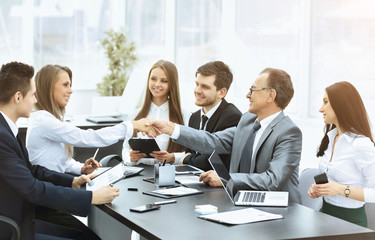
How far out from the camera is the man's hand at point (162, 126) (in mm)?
4172

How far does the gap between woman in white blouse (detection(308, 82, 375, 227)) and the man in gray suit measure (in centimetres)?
→ 22

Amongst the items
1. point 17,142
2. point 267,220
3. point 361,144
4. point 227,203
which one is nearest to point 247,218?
point 267,220

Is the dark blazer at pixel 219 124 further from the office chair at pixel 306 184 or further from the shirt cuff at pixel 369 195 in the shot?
the shirt cuff at pixel 369 195

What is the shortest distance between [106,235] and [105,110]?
5.04 meters

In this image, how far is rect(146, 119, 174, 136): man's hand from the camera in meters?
4.17

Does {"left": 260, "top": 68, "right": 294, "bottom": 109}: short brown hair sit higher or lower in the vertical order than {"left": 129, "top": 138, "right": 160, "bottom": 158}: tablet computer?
higher

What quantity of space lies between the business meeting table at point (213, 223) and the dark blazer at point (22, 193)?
16cm

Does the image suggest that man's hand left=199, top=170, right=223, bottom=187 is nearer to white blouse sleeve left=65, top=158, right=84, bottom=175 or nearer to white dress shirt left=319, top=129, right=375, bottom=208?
white dress shirt left=319, top=129, right=375, bottom=208

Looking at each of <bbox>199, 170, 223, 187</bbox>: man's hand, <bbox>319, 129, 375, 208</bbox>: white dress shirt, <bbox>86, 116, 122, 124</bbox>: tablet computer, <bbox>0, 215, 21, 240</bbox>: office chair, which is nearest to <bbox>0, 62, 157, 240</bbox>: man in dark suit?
<bbox>0, 215, 21, 240</bbox>: office chair

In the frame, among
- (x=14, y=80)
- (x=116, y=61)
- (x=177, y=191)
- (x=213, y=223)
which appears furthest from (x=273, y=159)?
(x=116, y=61)

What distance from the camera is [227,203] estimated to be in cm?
322

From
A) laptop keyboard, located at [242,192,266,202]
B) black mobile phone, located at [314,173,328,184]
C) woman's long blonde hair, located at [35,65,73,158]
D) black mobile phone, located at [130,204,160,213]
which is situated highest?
woman's long blonde hair, located at [35,65,73,158]

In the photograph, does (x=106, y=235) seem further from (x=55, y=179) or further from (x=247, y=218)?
(x=247, y=218)

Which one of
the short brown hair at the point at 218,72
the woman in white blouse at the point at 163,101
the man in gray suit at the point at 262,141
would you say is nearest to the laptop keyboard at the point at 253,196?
the man in gray suit at the point at 262,141
